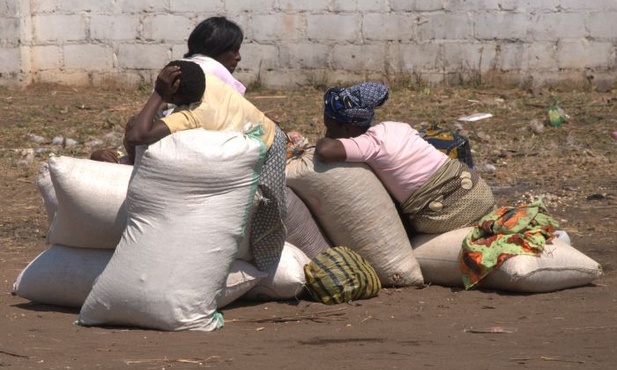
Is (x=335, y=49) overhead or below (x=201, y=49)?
below

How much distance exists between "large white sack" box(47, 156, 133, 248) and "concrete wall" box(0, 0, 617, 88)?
20.8 feet

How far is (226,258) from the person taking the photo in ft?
16.2

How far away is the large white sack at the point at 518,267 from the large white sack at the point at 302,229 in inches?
22.3

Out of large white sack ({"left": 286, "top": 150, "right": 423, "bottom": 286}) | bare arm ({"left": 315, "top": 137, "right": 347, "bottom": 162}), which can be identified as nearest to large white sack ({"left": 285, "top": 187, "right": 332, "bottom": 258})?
large white sack ({"left": 286, "top": 150, "right": 423, "bottom": 286})

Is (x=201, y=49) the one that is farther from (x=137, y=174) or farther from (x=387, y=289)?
(x=387, y=289)

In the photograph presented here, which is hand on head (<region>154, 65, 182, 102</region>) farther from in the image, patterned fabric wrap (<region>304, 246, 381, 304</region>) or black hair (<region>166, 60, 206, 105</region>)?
patterned fabric wrap (<region>304, 246, 381, 304</region>)

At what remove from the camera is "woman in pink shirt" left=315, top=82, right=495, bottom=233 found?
5.70 metres

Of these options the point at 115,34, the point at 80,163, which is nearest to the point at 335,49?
the point at 115,34

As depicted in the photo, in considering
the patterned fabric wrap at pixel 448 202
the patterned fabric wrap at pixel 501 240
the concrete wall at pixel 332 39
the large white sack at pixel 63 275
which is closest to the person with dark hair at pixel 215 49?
the large white sack at pixel 63 275

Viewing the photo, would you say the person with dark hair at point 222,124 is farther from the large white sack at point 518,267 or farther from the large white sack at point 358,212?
the large white sack at point 518,267

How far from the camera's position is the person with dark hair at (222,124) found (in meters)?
5.05

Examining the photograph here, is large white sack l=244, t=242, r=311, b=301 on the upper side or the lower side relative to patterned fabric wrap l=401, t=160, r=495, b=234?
lower

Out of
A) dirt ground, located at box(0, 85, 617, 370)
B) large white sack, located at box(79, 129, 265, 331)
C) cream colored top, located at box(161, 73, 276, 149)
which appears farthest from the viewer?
cream colored top, located at box(161, 73, 276, 149)

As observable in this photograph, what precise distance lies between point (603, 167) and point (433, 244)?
338cm
